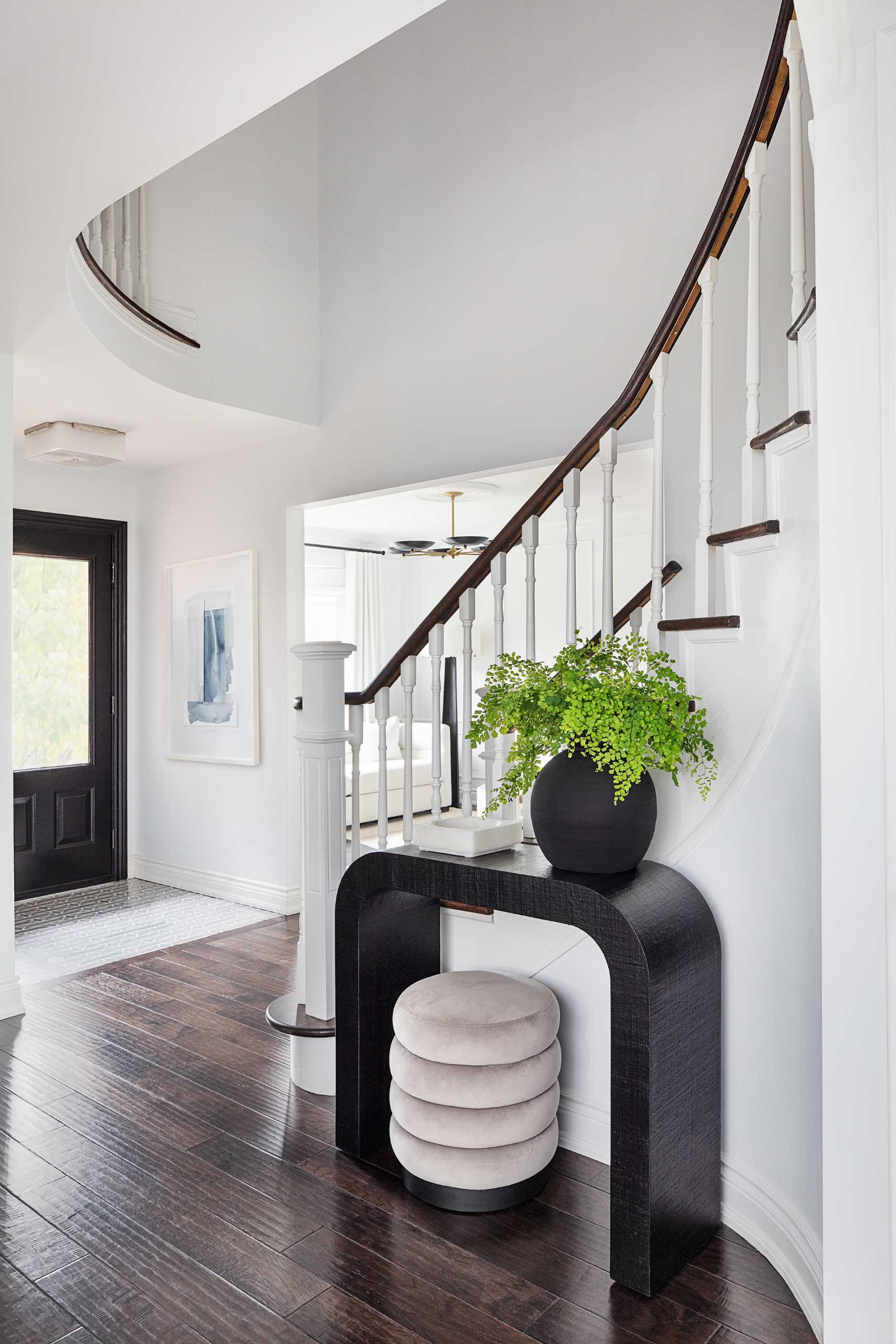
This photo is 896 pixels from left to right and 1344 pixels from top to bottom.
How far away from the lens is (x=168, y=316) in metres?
4.39

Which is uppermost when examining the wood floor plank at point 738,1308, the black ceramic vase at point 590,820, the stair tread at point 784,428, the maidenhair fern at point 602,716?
the stair tread at point 784,428

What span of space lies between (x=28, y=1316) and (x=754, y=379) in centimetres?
247

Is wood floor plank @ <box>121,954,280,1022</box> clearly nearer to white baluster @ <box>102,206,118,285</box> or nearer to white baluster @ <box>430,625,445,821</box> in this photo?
white baluster @ <box>430,625,445,821</box>

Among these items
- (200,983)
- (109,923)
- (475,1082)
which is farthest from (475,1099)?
(109,923)

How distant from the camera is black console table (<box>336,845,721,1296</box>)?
1895 mm

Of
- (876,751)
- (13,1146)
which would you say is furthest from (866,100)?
(13,1146)

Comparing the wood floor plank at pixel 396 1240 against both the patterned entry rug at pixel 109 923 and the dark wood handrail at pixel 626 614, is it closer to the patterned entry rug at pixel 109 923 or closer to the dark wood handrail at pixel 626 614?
the dark wood handrail at pixel 626 614

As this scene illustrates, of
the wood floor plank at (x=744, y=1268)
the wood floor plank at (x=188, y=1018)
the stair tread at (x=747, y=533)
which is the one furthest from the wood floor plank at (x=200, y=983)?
the stair tread at (x=747, y=533)

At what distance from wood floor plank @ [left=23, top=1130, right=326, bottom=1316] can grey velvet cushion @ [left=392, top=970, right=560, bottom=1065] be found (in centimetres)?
52

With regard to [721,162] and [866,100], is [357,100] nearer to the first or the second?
[721,162]

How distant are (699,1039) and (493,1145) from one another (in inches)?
21.7

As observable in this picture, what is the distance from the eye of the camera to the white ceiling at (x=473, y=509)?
4.96 meters

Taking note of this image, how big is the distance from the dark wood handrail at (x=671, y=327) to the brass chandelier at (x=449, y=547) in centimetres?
310

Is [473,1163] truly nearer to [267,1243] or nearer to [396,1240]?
[396,1240]
